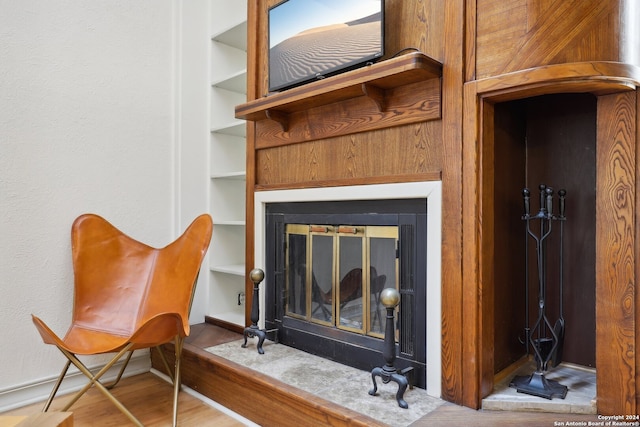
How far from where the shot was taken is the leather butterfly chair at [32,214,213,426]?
7.77 ft

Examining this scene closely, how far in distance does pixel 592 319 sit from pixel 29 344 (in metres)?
2.92

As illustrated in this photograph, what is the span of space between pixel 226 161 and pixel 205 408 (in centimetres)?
177

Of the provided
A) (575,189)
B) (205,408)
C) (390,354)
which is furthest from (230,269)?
(575,189)

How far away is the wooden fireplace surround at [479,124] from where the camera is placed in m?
1.57

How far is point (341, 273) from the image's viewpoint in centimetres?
233

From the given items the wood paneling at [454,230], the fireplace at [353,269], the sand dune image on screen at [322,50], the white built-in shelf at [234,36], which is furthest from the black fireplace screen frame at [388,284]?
the white built-in shelf at [234,36]

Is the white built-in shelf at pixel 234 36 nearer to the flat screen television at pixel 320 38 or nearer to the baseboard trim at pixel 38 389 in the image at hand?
the flat screen television at pixel 320 38

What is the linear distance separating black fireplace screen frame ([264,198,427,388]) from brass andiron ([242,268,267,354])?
16 cm

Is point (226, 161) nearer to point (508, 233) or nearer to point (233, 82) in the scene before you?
point (233, 82)

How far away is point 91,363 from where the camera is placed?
260 cm

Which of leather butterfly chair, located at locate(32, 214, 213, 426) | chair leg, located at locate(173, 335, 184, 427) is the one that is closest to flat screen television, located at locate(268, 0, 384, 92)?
leather butterfly chair, located at locate(32, 214, 213, 426)

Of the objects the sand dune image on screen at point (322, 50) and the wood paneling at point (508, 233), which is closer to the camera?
the wood paneling at point (508, 233)

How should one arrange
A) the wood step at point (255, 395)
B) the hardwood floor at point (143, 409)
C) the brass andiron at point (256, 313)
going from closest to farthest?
the wood step at point (255, 395), the hardwood floor at point (143, 409), the brass andiron at point (256, 313)

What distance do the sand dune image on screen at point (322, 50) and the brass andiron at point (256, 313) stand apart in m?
1.11
